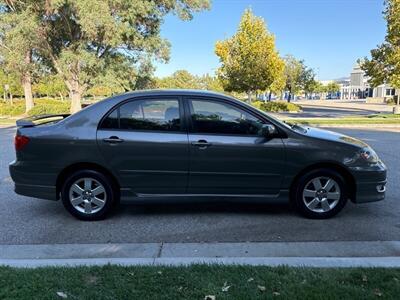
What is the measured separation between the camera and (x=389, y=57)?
1050 inches

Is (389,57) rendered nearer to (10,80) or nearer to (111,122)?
(111,122)

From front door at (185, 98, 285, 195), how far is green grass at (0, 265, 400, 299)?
5.80ft

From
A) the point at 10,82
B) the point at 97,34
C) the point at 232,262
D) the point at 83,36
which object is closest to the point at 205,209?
the point at 232,262

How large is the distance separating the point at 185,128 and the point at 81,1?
22263 mm

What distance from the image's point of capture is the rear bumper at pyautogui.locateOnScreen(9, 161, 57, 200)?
545 centimetres

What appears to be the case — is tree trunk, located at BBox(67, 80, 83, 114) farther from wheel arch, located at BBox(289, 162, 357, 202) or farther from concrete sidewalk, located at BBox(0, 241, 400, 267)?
concrete sidewalk, located at BBox(0, 241, 400, 267)

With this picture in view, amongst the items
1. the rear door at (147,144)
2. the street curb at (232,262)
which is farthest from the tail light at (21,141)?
the street curb at (232,262)

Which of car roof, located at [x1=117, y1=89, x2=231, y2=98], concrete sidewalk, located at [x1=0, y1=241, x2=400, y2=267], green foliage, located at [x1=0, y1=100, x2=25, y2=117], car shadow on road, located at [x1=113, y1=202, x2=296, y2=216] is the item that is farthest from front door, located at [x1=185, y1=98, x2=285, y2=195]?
green foliage, located at [x1=0, y1=100, x2=25, y2=117]

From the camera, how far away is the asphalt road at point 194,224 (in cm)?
493

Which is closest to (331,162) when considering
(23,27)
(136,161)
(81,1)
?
(136,161)

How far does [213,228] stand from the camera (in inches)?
206

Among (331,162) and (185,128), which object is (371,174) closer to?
(331,162)

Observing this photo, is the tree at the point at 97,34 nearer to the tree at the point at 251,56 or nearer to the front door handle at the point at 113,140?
the tree at the point at 251,56

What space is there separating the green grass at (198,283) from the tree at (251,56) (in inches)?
1138
